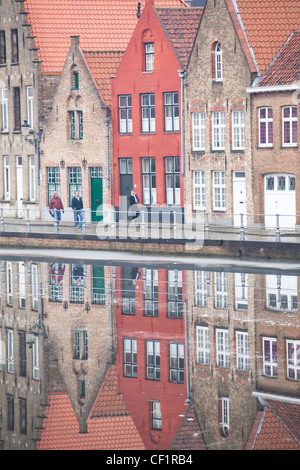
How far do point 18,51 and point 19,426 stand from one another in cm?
4273

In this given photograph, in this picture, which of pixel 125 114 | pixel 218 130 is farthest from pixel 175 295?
pixel 125 114

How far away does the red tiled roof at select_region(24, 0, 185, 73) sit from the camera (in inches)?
2114

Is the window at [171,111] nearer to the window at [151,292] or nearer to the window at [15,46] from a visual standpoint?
the window at [15,46]

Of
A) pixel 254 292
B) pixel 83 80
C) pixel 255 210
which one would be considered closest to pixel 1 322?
pixel 254 292

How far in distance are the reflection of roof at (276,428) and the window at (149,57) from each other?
3489 centimetres

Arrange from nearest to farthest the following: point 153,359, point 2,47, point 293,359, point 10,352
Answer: point 293,359 → point 153,359 → point 10,352 → point 2,47

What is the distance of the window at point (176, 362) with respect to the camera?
53.5 feet

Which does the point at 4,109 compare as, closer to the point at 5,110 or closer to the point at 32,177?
the point at 5,110

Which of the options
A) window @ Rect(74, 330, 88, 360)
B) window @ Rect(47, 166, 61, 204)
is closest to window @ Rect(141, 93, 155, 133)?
window @ Rect(47, 166, 61, 204)

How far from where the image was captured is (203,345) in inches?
740

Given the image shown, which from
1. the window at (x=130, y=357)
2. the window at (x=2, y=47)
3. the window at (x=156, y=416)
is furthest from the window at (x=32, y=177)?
the window at (x=156, y=416)

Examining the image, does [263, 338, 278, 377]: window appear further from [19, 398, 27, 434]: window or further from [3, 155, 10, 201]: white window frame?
[3, 155, 10, 201]: white window frame

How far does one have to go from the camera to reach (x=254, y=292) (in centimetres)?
2594

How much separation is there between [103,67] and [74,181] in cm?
529
